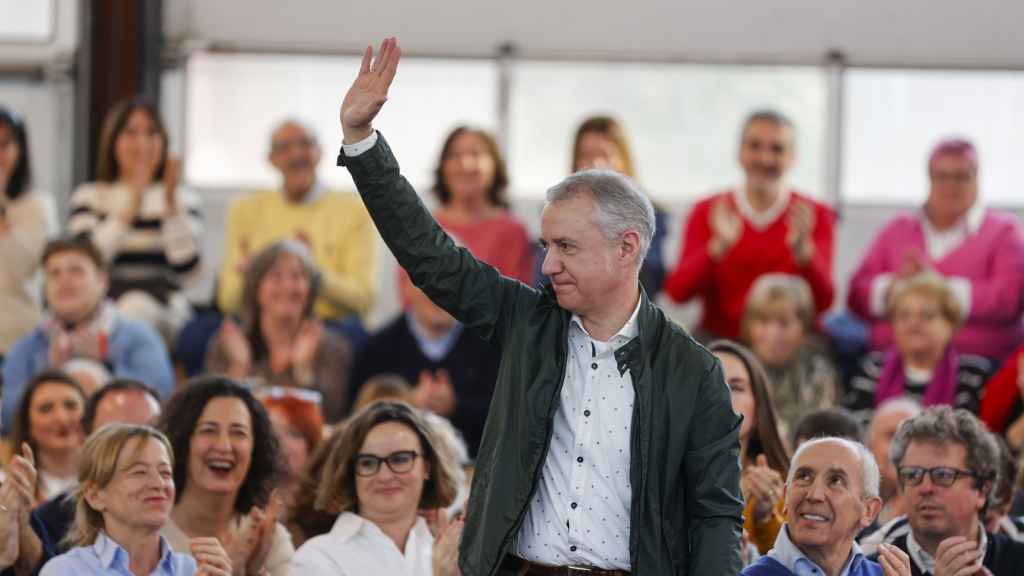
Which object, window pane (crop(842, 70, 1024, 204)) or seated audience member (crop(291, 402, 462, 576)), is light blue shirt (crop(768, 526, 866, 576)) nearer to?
seated audience member (crop(291, 402, 462, 576))

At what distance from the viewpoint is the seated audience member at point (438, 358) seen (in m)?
6.73

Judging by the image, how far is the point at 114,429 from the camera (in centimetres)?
463

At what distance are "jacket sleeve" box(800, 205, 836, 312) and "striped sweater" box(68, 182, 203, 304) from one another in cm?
227

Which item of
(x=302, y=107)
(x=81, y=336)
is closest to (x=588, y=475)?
(x=81, y=336)

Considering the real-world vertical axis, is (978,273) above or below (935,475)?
above

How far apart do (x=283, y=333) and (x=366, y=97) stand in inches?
128

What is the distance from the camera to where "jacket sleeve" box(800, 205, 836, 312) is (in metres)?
7.22

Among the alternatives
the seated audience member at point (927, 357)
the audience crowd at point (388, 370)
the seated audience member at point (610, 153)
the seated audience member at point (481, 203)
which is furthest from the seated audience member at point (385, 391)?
the seated audience member at point (927, 357)

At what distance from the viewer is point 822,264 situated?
23.8 ft

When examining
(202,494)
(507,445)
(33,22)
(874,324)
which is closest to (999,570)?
(507,445)

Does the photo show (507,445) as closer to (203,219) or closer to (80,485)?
(80,485)

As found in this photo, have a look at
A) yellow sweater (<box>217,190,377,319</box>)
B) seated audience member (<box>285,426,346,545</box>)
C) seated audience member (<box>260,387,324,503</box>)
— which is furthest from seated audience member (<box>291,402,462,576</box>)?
yellow sweater (<box>217,190,377,319</box>)

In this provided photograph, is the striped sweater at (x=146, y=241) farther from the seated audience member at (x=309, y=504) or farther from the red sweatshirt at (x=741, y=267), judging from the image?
the seated audience member at (x=309, y=504)

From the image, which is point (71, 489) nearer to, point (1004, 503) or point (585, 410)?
point (585, 410)
